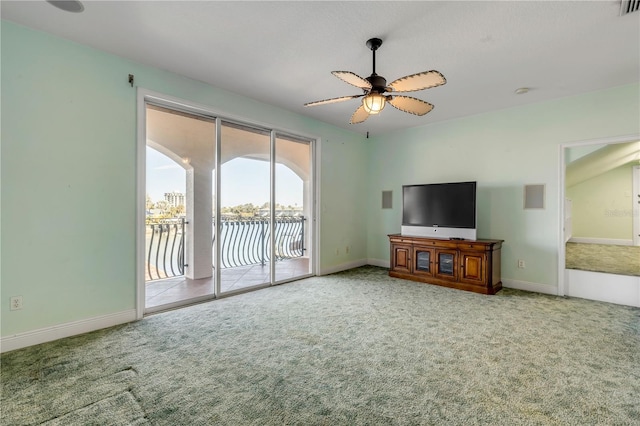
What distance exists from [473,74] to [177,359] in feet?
13.7

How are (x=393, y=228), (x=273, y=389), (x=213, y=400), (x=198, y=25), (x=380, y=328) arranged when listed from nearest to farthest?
1. (x=213, y=400)
2. (x=273, y=389)
3. (x=198, y=25)
4. (x=380, y=328)
5. (x=393, y=228)

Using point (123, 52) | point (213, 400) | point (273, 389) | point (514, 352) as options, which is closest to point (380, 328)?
point (514, 352)

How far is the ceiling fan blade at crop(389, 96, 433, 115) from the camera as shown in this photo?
9.27ft

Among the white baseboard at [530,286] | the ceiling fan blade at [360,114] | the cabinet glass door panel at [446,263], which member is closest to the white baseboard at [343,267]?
the cabinet glass door panel at [446,263]

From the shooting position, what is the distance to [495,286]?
4.25 meters

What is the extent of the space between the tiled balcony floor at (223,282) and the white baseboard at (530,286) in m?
3.25

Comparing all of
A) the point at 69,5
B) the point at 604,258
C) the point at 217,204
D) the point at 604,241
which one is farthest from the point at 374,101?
the point at 604,241

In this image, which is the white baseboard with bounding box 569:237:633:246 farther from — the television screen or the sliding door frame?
the sliding door frame

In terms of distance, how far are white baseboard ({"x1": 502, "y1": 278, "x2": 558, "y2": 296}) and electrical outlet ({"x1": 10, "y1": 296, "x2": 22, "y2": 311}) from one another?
587cm

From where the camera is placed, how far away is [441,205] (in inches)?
185

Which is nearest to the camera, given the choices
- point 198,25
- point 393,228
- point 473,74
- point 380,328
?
point 198,25

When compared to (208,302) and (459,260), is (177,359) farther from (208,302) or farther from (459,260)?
(459,260)

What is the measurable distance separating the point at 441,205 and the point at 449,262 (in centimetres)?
92

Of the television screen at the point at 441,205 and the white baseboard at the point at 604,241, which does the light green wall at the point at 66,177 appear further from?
the white baseboard at the point at 604,241
